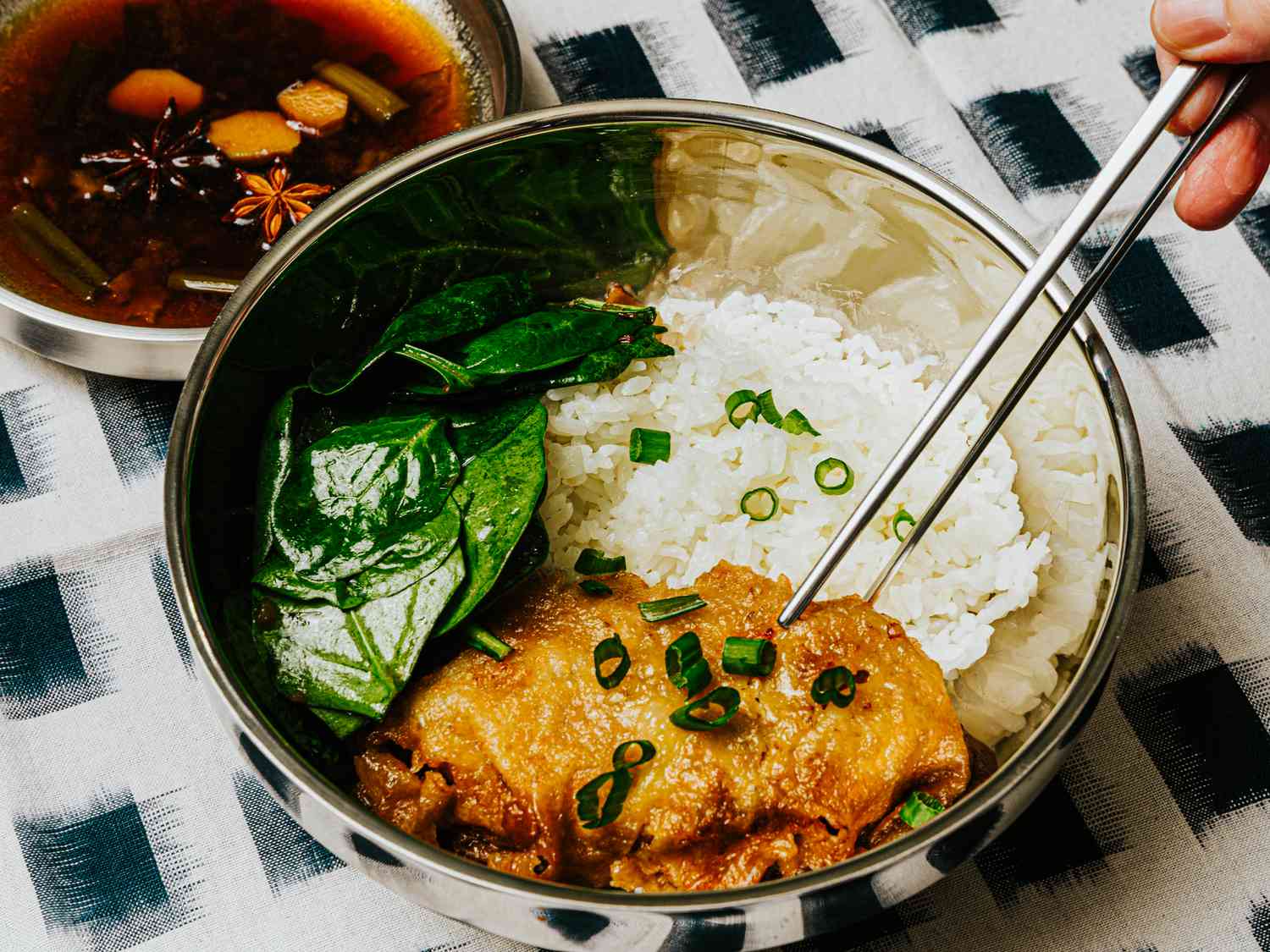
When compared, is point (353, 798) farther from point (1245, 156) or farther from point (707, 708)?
point (1245, 156)

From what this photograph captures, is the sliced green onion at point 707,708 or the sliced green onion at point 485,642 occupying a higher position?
the sliced green onion at point 707,708

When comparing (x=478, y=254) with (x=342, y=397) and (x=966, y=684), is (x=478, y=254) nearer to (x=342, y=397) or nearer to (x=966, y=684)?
(x=342, y=397)

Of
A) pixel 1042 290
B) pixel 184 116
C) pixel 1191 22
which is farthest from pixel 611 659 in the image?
pixel 184 116

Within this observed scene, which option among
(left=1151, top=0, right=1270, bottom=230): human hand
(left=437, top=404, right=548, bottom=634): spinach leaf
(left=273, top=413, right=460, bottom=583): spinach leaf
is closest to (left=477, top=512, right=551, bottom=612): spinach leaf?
(left=437, top=404, right=548, bottom=634): spinach leaf

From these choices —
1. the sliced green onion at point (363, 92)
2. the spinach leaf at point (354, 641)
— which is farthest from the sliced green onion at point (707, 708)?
the sliced green onion at point (363, 92)

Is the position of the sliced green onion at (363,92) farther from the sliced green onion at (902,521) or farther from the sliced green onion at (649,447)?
the sliced green onion at (902,521)

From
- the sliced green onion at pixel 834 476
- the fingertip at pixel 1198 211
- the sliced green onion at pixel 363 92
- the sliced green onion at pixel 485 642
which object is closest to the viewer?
the sliced green onion at pixel 485 642

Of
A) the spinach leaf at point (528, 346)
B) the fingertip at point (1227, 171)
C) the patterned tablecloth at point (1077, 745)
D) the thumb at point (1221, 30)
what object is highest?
the thumb at point (1221, 30)
